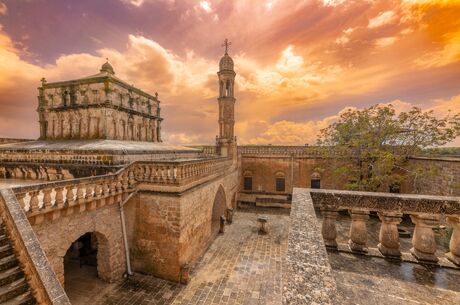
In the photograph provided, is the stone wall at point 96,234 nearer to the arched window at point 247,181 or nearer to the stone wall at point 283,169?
the stone wall at point 283,169

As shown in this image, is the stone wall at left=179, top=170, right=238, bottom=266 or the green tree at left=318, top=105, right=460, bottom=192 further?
the green tree at left=318, top=105, right=460, bottom=192

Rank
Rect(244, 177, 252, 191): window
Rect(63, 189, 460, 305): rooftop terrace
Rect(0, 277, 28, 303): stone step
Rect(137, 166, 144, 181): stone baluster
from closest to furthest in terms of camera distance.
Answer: Rect(63, 189, 460, 305): rooftop terrace, Rect(0, 277, 28, 303): stone step, Rect(137, 166, 144, 181): stone baluster, Rect(244, 177, 252, 191): window

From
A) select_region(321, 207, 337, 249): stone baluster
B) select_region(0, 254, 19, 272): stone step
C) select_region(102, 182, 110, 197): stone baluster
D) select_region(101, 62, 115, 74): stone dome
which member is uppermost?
select_region(101, 62, 115, 74): stone dome

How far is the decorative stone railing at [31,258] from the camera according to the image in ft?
10.5

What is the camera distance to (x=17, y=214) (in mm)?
4082

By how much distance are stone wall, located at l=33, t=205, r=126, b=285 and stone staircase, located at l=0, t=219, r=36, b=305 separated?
81.5 inches

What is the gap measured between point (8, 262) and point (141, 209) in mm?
5000

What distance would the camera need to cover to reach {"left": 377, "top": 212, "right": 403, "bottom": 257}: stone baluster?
119 inches

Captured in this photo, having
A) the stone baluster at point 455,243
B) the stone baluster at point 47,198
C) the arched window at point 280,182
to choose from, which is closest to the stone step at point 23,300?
the stone baluster at point 47,198

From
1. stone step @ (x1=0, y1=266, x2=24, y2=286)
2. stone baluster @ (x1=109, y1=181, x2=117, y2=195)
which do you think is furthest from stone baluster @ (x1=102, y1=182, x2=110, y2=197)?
stone step @ (x1=0, y1=266, x2=24, y2=286)

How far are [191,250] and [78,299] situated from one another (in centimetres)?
437

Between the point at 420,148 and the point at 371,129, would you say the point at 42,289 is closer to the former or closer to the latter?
the point at 371,129

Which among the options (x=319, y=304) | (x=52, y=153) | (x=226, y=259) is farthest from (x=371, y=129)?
(x=52, y=153)

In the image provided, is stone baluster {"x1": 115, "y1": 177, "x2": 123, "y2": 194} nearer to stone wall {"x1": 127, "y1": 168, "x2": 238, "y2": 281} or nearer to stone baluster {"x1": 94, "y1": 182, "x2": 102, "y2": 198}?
stone baluster {"x1": 94, "y1": 182, "x2": 102, "y2": 198}
